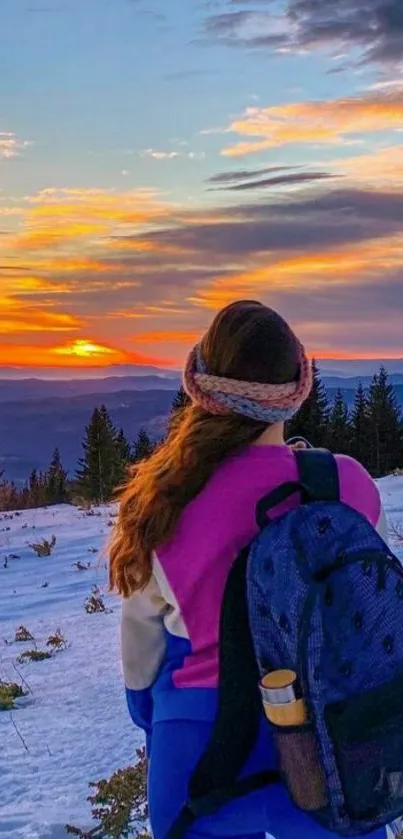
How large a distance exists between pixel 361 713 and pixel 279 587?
13.5 inches

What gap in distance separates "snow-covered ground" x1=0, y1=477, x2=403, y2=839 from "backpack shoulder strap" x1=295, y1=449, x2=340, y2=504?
0.71m

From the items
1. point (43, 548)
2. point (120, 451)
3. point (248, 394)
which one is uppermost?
point (248, 394)

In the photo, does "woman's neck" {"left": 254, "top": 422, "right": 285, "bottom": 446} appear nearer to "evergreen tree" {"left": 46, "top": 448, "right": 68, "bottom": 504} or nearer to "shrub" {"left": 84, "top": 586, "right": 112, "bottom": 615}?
"shrub" {"left": 84, "top": 586, "right": 112, "bottom": 615}

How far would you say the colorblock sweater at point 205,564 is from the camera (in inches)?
104

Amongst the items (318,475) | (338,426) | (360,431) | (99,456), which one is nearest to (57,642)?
(318,475)

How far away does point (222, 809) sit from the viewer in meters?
2.65

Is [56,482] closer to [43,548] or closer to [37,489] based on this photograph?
[37,489]

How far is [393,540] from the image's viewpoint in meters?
8.65

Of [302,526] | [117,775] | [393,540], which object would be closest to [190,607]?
[302,526]

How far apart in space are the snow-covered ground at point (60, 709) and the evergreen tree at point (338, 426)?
43009mm

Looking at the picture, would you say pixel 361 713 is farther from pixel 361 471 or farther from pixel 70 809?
pixel 70 809

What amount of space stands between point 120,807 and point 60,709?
1546 mm

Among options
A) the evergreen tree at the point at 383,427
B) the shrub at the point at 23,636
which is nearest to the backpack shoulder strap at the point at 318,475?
the shrub at the point at 23,636

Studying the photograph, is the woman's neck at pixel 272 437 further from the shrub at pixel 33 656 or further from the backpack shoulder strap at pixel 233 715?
the shrub at pixel 33 656
